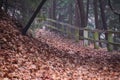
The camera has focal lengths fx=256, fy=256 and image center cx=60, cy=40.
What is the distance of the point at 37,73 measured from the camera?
22.0 ft

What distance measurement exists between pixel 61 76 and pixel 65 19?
30072 millimetres

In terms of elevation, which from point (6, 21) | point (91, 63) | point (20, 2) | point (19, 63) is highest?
point (20, 2)

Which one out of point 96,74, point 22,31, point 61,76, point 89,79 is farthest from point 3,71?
point 22,31

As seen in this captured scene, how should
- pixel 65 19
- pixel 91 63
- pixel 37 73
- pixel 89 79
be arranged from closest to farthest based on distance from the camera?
pixel 37 73 → pixel 89 79 → pixel 91 63 → pixel 65 19

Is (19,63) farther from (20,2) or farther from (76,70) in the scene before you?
(20,2)

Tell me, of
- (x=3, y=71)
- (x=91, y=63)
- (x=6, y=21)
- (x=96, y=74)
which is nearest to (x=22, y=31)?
(x=6, y=21)

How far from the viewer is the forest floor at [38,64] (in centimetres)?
645

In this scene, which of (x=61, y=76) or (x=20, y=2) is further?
(x=20, y=2)

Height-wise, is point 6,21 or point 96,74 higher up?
point 6,21

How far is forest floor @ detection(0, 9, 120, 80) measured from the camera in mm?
6450

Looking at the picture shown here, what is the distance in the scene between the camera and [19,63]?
22.8 ft

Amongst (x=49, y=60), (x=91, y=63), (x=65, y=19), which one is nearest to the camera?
(x=49, y=60)

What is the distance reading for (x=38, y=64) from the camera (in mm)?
7594

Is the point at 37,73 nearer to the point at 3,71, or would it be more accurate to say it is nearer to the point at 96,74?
the point at 3,71
